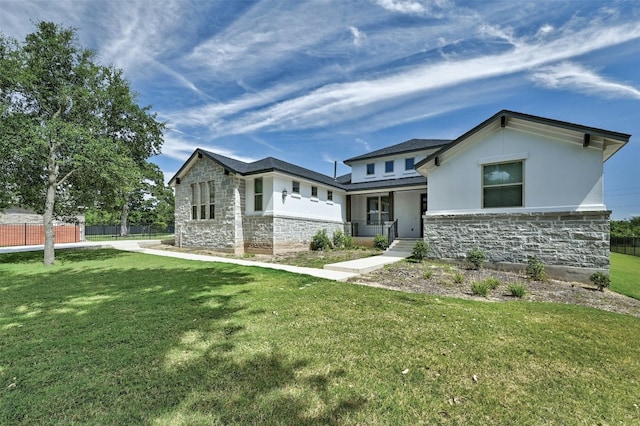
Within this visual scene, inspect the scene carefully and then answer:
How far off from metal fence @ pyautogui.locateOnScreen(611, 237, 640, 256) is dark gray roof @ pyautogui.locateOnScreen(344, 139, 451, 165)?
59.5 feet

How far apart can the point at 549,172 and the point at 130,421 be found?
12514 mm

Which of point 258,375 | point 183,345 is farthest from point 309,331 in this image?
point 183,345

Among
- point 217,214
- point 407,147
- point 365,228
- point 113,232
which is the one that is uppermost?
point 407,147

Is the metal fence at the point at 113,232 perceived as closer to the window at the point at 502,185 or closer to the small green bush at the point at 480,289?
the window at the point at 502,185

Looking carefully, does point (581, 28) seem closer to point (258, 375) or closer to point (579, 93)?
point (579, 93)

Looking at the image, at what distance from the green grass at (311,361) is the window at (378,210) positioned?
12981mm

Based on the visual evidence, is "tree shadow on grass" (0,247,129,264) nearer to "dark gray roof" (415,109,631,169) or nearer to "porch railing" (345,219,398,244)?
"porch railing" (345,219,398,244)

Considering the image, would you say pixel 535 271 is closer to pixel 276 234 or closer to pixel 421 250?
pixel 421 250

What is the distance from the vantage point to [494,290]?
7156 millimetres

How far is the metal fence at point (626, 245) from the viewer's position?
21781 mm

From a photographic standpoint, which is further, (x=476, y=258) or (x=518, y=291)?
(x=476, y=258)

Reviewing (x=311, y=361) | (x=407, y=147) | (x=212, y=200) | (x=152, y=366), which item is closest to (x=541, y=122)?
(x=407, y=147)

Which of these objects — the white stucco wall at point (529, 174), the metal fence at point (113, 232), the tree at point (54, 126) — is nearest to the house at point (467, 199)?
the white stucco wall at point (529, 174)

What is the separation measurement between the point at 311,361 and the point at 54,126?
1346 cm
